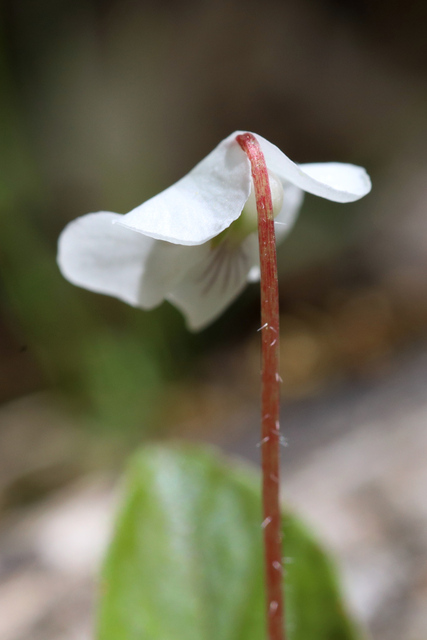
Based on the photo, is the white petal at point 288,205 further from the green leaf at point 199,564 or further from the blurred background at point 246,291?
the blurred background at point 246,291

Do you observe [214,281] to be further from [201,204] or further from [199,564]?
[199,564]

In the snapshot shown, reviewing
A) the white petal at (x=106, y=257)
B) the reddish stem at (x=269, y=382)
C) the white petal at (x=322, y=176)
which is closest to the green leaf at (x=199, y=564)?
the reddish stem at (x=269, y=382)

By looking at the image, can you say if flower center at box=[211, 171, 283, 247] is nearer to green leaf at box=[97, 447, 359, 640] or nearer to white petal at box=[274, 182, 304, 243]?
white petal at box=[274, 182, 304, 243]

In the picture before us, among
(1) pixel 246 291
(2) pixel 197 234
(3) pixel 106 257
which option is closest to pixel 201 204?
(2) pixel 197 234

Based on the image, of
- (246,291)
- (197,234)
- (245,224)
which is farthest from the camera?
(246,291)

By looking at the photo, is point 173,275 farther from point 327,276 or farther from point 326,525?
point 327,276
